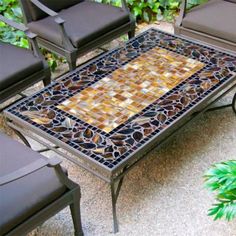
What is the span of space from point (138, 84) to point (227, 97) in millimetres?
848

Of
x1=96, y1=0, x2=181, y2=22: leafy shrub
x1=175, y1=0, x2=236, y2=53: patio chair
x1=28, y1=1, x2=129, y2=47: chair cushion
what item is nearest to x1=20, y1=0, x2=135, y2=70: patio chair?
x1=28, y1=1, x2=129, y2=47: chair cushion

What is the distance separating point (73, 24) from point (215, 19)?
3.20 ft

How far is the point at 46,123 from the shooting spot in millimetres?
2301

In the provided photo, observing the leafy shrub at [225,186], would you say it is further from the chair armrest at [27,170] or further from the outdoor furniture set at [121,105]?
the chair armrest at [27,170]

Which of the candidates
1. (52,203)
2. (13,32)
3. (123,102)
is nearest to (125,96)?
(123,102)

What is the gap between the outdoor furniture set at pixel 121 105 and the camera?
6.95ft

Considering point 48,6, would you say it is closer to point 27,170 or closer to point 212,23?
point 212,23

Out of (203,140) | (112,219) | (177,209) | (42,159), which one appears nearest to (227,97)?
(203,140)

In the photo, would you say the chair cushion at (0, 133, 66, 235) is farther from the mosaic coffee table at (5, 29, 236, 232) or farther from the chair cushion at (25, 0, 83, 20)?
the chair cushion at (25, 0, 83, 20)

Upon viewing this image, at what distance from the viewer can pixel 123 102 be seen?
2422 mm

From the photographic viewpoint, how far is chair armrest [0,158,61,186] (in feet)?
5.78

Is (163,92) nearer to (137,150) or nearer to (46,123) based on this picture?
(137,150)

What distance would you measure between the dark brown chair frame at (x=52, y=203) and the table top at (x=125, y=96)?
18cm

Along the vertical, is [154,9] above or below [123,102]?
below
